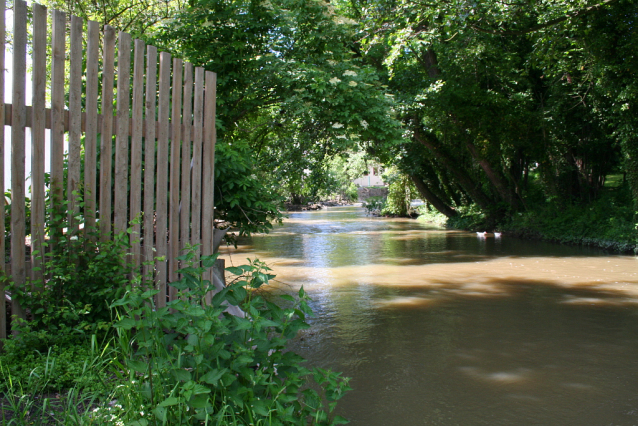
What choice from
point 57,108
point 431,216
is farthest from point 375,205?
point 57,108

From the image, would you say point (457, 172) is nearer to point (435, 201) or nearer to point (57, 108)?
point (435, 201)

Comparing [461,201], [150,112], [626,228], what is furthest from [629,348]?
[461,201]

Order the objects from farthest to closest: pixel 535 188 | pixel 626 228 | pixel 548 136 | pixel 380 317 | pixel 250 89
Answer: pixel 535 188, pixel 548 136, pixel 626 228, pixel 250 89, pixel 380 317

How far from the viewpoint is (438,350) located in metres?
5.45

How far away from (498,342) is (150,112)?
445 cm

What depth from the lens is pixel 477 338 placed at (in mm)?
5891

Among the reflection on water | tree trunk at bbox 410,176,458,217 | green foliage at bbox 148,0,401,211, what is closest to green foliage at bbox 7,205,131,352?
the reflection on water

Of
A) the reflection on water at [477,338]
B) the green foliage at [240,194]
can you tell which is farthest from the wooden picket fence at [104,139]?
the reflection on water at [477,338]

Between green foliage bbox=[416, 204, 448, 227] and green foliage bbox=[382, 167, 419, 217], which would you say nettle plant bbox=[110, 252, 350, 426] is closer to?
green foliage bbox=[416, 204, 448, 227]

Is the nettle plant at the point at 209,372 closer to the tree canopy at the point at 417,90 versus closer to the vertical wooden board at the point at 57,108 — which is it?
the vertical wooden board at the point at 57,108

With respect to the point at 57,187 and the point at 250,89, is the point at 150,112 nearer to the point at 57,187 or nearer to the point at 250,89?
the point at 57,187

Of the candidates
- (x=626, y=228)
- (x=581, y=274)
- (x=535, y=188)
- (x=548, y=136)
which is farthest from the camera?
(x=535, y=188)

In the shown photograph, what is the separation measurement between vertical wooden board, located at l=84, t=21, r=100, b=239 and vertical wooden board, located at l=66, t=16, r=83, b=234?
0.21 ft

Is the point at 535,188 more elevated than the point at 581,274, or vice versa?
the point at 535,188
